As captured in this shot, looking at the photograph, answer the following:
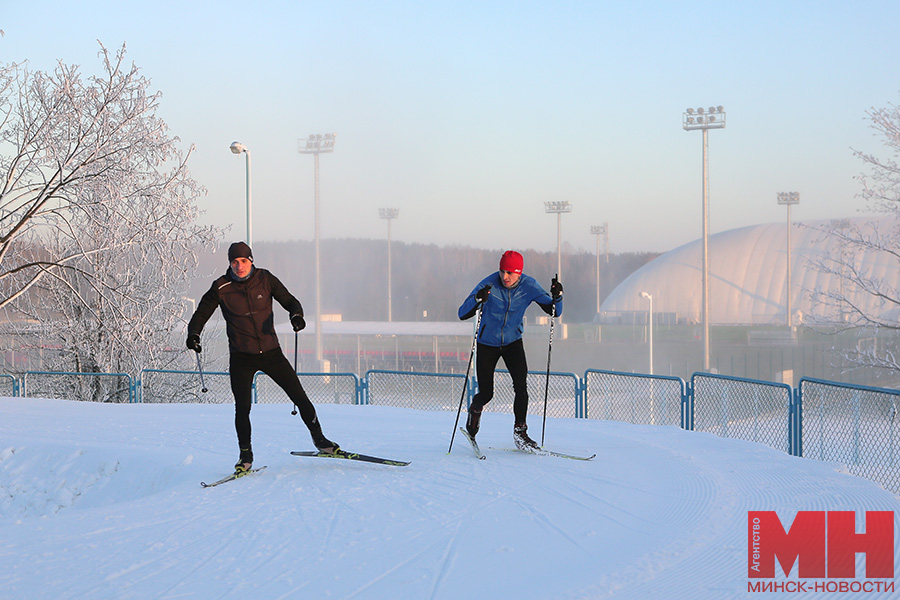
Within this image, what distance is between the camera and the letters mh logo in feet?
11.9

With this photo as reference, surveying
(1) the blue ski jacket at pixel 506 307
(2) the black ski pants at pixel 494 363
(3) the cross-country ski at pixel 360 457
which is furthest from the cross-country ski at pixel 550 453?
(3) the cross-country ski at pixel 360 457

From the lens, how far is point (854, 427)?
7.82 metres

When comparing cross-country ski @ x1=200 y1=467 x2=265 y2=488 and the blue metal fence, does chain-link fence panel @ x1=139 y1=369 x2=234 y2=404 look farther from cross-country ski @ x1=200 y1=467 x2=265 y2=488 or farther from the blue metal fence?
cross-country ski @ x1=200 y1=467 x2=265 y2=488

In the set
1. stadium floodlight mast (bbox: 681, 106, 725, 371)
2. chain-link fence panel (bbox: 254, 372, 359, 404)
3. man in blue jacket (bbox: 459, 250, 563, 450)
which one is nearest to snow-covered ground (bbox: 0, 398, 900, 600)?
man in blue jacket (bbox: 459, 250, 563, 450)

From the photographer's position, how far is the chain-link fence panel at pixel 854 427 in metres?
7.57

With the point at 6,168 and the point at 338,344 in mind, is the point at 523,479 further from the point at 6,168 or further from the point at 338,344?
the point at 338,344

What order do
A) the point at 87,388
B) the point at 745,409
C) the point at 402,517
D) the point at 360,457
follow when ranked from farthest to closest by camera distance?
1. the point at 87,388
2. the point at 745,409
3. the point at 360,457
4. the point at 402,517

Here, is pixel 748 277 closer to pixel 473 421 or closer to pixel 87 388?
pixel 87 388

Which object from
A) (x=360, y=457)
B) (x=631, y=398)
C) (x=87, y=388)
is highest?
(x=360, y=457)

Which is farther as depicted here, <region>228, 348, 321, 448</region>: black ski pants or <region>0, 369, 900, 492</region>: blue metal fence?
<region>0, 369, 900, 492</region>: blue metal fence

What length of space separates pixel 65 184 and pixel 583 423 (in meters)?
10.8

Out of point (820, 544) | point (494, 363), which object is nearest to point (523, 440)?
point (494, 363)

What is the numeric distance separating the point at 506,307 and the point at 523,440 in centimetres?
134

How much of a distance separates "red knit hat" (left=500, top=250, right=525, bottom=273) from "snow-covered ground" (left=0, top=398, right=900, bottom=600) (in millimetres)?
1713
